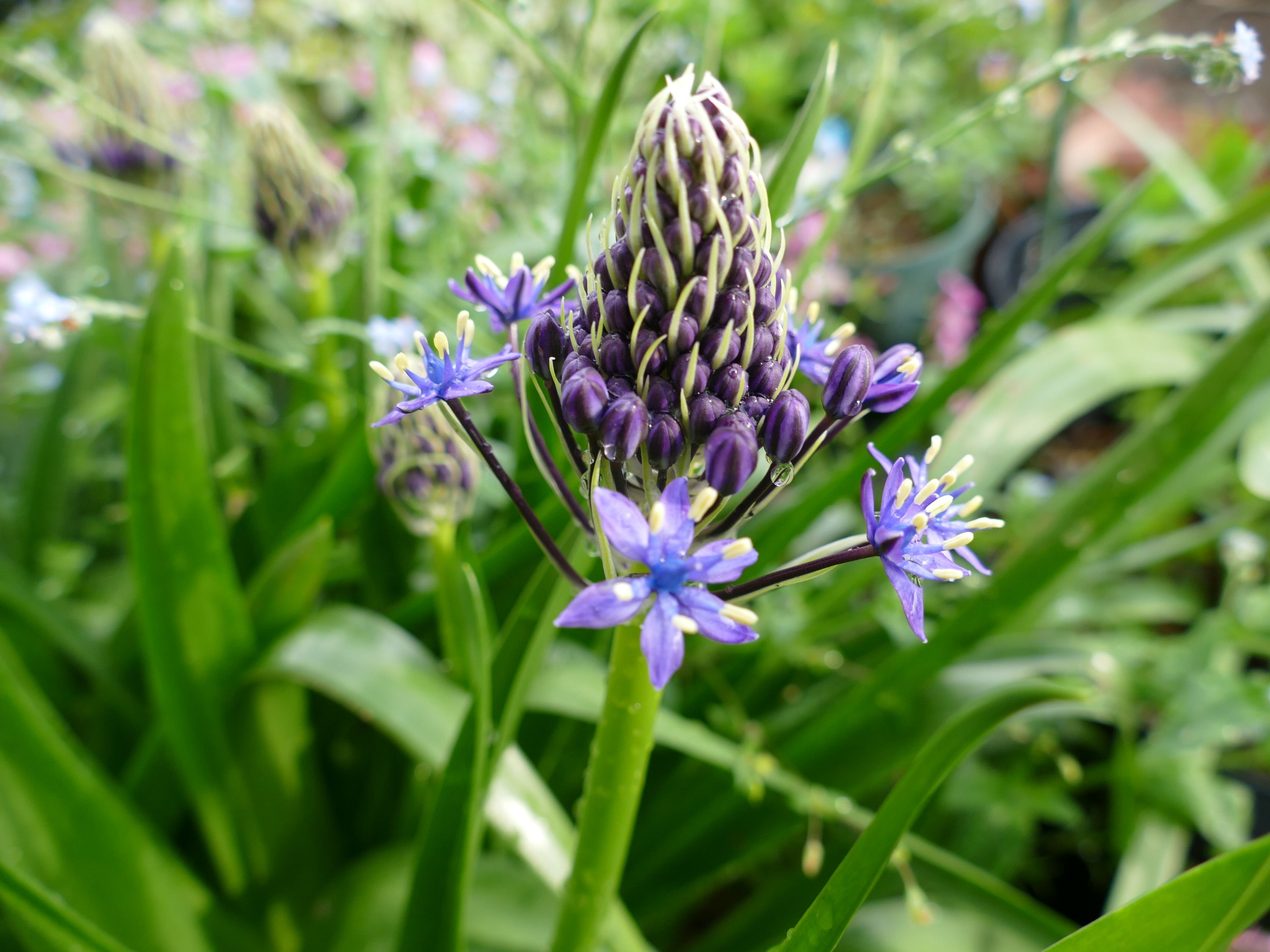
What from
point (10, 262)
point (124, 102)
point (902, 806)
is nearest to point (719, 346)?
point (902, 806)

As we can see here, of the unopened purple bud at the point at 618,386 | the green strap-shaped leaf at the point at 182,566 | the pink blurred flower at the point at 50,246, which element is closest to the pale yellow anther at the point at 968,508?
the unopened purple bud at the point at 618,386

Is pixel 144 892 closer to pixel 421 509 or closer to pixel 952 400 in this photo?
pixel 421 509

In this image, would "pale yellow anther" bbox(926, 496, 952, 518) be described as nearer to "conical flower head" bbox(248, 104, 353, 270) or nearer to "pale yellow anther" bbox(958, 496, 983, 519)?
"pale yellow anther" bbox(958, 496, 983, 519)

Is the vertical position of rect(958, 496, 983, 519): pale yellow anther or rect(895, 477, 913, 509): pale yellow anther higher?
rect(958, 496, 983, 519): pale yellow anther

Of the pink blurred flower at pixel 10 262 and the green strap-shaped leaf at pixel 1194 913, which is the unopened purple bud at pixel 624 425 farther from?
the pink blurred flower at pixel 10 262

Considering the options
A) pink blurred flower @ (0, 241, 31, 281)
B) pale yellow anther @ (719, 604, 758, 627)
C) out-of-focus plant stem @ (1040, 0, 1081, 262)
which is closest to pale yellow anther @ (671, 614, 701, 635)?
pale yellow anther @ (719, 604, 758, 627)
